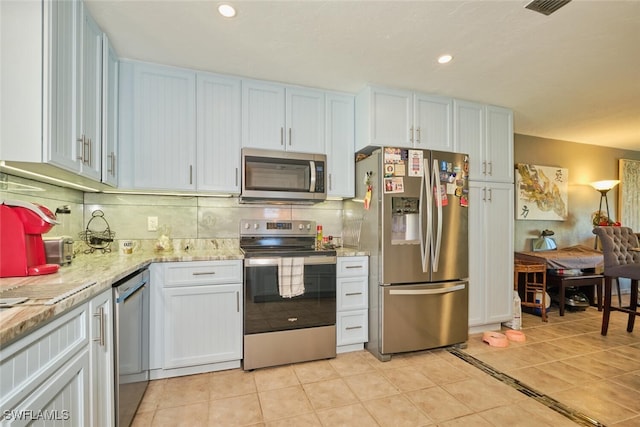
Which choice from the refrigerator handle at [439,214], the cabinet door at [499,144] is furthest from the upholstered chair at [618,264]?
the refrigerator handle at [439,214]

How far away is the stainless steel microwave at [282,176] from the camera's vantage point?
249 centimetres

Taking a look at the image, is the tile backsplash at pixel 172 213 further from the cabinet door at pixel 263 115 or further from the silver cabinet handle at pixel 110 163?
the cabinet door at pixel 263 115

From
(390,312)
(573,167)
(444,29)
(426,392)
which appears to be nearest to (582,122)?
(573,167)

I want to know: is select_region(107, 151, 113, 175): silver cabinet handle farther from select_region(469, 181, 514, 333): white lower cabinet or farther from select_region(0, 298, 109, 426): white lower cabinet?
select_region(469, 181, 514, 333): white lower cabinet

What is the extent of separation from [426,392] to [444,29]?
7.74 ft

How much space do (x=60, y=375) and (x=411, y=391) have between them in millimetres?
1927

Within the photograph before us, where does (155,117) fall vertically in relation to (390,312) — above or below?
above

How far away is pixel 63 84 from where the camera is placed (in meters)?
1.42

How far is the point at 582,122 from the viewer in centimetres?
362

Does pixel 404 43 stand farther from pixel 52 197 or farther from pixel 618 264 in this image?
pixel 618 264

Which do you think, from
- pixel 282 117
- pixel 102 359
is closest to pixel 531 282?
pixel 282 117

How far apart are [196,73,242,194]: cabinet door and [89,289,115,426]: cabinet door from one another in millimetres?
1264

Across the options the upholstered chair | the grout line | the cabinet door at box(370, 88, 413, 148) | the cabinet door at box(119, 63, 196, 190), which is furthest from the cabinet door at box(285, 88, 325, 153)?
the upholstered chair

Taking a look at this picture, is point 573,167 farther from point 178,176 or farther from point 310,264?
point 178,176
